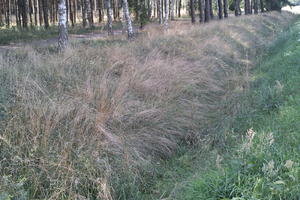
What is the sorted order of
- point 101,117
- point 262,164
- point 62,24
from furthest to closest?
1. point 62,24
2. point 101,117
3. point 262,164

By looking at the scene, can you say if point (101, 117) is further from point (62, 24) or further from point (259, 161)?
point (62, 24)

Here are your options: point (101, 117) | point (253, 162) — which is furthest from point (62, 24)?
point (253, 162)

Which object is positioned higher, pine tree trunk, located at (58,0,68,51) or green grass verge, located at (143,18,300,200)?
pine tree trunk, located at (58,0,68,51)

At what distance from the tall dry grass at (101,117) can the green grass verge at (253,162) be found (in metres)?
0.41

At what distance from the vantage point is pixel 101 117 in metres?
5.09

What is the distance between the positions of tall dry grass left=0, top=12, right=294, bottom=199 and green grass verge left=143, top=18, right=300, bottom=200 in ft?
1.33

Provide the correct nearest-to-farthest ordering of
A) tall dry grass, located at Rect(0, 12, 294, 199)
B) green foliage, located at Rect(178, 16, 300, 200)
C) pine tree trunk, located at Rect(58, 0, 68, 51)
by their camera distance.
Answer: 1. green foliage, located at Rect(178, 16, 300, 200)
2. tall dry grass, located at Rect(0, 12, 294, 199)
3. pine tree trunk, located at Rect(58, 0, 68, 51)

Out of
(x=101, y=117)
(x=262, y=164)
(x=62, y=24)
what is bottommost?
(x=262, y=164)

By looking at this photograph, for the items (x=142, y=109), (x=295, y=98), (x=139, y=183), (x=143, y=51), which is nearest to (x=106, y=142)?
(x=139, y=183)

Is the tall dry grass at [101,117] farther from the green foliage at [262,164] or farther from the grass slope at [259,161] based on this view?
the green foliage at [262,164]

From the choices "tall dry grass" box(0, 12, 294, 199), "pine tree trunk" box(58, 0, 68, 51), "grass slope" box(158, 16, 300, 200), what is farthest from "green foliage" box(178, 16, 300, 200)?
"pine tree trunk" box(58, 0, 68, 51)

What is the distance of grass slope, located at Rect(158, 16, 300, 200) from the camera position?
3377 mm

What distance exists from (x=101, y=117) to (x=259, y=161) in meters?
2.35

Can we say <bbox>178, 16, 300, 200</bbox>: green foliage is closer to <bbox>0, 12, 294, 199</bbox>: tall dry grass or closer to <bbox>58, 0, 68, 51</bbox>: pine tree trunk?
<bbox>0, 12, 294, 199</bbox>: tall dry grass
